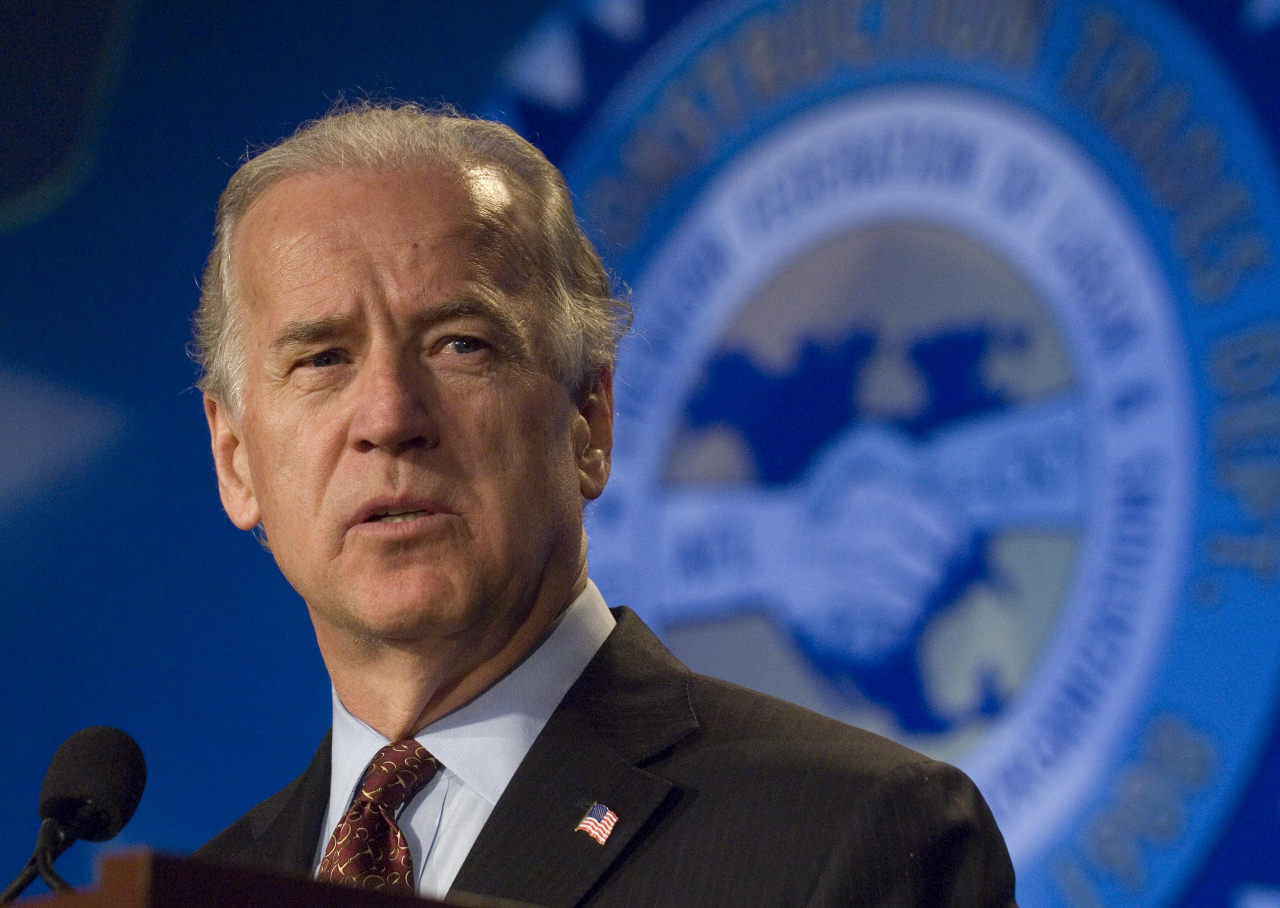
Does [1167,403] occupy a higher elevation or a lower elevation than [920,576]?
higher

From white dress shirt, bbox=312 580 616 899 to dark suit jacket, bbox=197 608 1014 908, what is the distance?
1.4 inches

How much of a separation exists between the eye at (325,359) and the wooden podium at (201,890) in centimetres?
84

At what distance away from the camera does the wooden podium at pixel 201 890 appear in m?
0.69

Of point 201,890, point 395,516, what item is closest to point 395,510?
point 395,516

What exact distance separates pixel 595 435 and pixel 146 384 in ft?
7.21

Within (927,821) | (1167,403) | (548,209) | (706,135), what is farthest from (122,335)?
(927,821)

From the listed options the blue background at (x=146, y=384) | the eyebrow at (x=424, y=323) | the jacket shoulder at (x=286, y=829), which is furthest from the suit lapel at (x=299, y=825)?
the blue background at (x=146, y=384)

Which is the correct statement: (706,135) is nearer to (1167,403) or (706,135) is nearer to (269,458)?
(1167,403)

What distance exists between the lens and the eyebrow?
152 cm

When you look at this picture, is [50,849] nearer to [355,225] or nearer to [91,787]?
[91,787]

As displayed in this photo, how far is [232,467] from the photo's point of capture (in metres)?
1.78

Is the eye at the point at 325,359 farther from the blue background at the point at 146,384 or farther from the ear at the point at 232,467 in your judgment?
the blue background at the point at 146,384

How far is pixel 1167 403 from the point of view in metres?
2.48

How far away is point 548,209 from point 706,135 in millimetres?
1552
